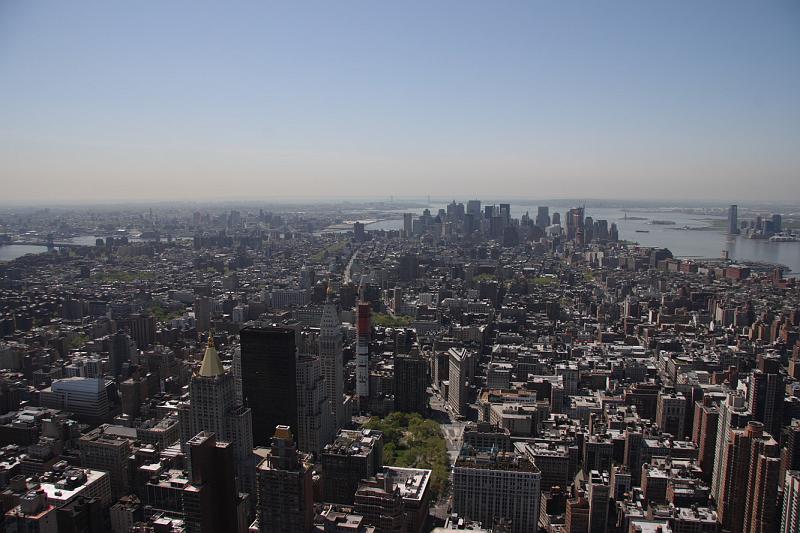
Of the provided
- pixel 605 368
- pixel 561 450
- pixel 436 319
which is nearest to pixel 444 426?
pixel 561 450

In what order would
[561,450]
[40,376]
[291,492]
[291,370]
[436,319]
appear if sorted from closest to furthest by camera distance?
[291,492], [561,450], [291,370], [40,376], [436,319]

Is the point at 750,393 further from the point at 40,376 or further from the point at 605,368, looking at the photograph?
the point at 40,376

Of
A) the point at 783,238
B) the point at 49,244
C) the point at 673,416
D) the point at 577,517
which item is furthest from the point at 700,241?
the point at 49,244

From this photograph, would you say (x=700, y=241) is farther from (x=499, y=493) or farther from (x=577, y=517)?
(x=499, y=493)

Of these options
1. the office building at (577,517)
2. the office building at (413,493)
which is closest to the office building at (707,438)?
the office building at (577,517)

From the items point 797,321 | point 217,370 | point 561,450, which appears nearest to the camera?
point 217,370

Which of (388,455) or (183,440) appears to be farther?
(388,455)

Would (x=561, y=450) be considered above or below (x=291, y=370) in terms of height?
below
